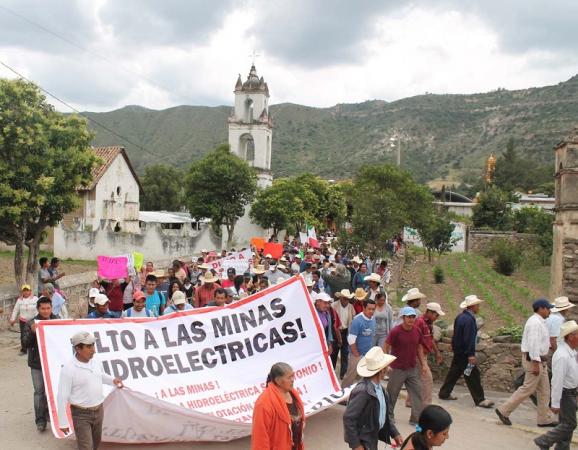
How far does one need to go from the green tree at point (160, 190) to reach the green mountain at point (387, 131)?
50.4 metres

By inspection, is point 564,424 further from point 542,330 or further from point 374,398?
point 374,398

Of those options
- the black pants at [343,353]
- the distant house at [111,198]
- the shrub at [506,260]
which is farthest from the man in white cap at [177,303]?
the shrub at [506,260]

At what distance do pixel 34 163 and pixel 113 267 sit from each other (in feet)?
12.8

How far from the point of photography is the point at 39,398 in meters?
7.69

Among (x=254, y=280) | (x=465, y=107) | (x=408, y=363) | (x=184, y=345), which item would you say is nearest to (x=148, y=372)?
(x=184, y=345)

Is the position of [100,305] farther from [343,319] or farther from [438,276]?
[438,276]

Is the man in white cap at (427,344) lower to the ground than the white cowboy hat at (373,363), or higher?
lower

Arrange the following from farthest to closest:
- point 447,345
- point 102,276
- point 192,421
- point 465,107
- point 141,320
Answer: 1. point 465,107
2. point 102,276
3. point 447,345
4. point 141,320
5. point 192,421

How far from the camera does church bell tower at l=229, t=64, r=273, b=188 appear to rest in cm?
4800

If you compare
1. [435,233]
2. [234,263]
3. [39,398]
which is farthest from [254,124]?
[39,398]

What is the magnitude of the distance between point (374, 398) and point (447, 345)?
5.77 m

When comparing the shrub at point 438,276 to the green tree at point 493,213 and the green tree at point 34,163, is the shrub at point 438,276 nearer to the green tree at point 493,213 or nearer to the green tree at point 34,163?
the green tree at point 34,163

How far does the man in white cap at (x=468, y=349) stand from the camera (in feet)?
30.8

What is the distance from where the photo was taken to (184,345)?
309 inches
